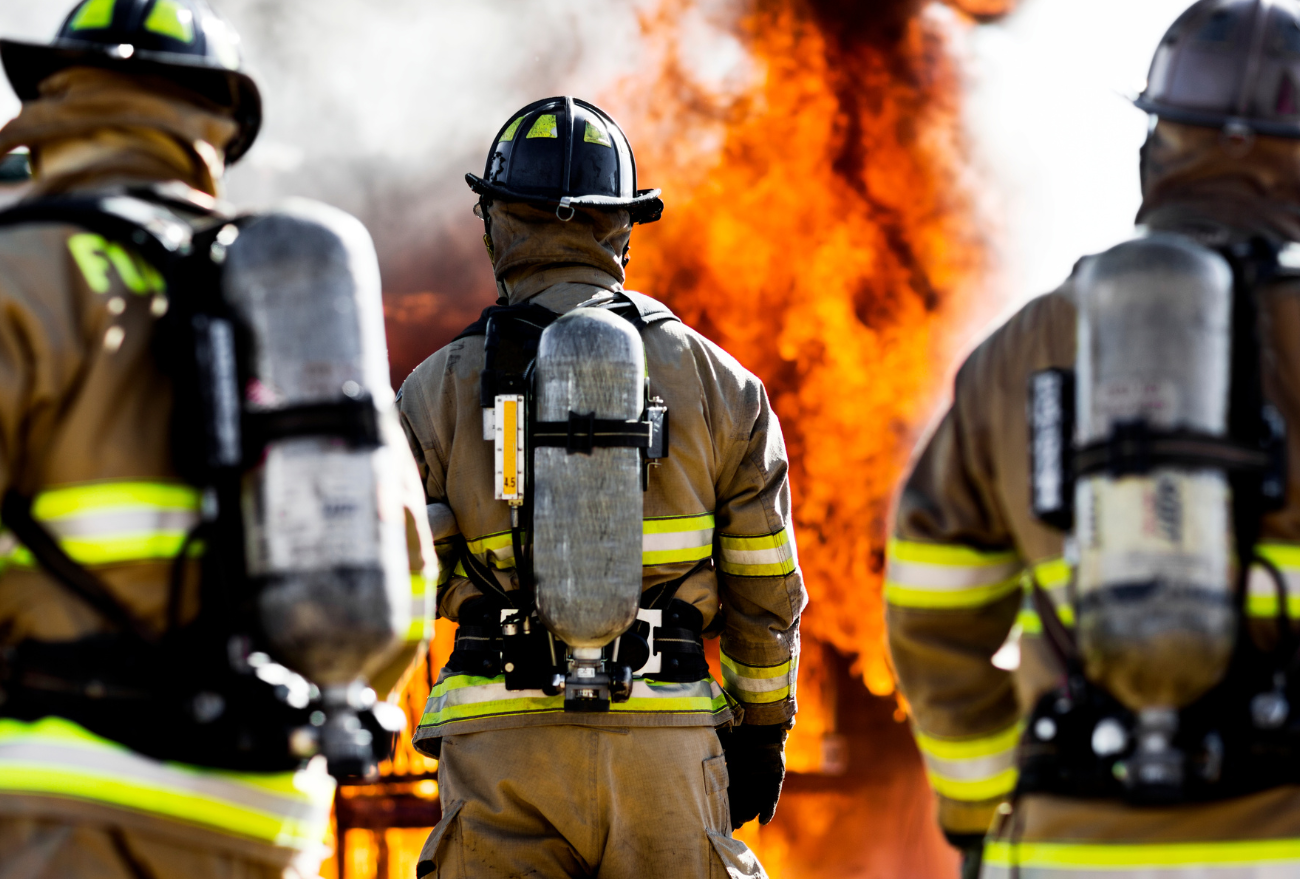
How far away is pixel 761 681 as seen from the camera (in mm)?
4199

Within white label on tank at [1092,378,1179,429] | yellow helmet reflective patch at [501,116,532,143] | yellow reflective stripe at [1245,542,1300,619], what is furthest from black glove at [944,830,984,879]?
yellow helmet reflective patch at [501,116,532,143]

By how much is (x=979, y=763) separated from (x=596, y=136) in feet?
7.53

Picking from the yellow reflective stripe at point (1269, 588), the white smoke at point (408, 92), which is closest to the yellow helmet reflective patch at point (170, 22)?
the yellow reflective stripe at point (1269, 588)

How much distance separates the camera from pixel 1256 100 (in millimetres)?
2625

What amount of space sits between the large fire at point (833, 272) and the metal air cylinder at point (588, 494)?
3.99 metres

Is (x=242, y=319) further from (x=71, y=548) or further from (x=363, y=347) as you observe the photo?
(x=71, y=548)

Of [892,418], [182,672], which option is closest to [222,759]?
[182,672]

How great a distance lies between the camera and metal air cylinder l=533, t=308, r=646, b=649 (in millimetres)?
3494

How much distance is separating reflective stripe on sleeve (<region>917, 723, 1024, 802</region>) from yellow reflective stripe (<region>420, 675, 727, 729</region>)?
3.91 ft

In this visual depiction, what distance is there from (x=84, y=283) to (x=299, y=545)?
Answer: 0.53 meters

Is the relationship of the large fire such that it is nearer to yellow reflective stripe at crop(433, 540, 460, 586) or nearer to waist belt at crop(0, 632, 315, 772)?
yellow reflective stripe at crop(433, 540, 460, 586)

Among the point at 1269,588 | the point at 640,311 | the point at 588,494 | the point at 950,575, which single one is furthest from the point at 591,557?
the point at 1269,588

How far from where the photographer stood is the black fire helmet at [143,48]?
2.61 metres

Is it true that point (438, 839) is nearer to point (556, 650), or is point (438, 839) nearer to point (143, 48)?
point (556, 650)
